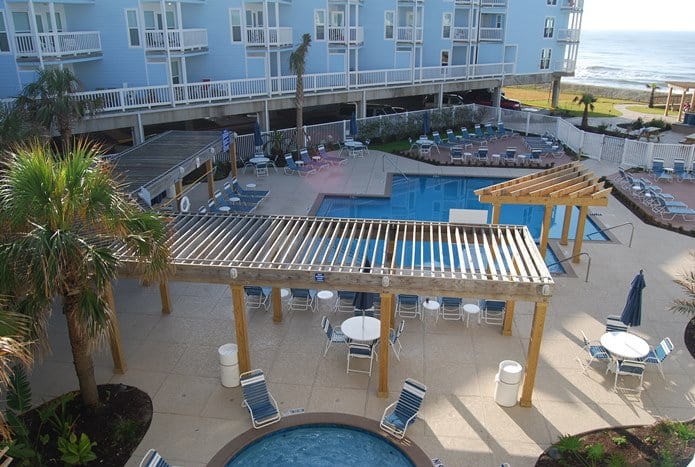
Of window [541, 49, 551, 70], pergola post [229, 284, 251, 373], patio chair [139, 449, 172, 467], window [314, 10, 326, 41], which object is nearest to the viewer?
patio chair [139, 449, 172, 467]

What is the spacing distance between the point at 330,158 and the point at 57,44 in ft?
41.8

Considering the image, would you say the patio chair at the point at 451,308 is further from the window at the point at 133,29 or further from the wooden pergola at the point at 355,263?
the window at the point at 133,29

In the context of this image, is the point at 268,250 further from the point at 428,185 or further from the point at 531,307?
the point at 428,185

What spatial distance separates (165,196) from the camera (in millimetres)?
20938

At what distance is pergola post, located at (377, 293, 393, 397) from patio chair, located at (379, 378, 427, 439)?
57cm

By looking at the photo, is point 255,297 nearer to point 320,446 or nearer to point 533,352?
point 320,446

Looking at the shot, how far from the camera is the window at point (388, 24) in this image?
113 ft

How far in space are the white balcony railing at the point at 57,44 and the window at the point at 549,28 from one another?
107 feet

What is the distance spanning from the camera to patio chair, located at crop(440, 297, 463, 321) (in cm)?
1219

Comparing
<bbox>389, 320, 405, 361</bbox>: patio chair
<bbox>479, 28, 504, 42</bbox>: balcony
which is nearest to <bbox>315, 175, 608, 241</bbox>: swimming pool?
<bbox>389, 320, 405, 361</bbox>: patio chair

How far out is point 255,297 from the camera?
1306cm

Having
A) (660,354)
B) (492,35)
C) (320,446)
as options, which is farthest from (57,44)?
(492,35)

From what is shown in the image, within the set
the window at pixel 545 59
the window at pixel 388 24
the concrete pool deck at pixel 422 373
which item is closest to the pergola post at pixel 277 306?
the concrete pool deck at pixel 422 373

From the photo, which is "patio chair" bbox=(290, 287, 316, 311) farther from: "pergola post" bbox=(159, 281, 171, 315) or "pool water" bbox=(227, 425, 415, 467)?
"pool water" bbox=(227, 425, 415, 467)
